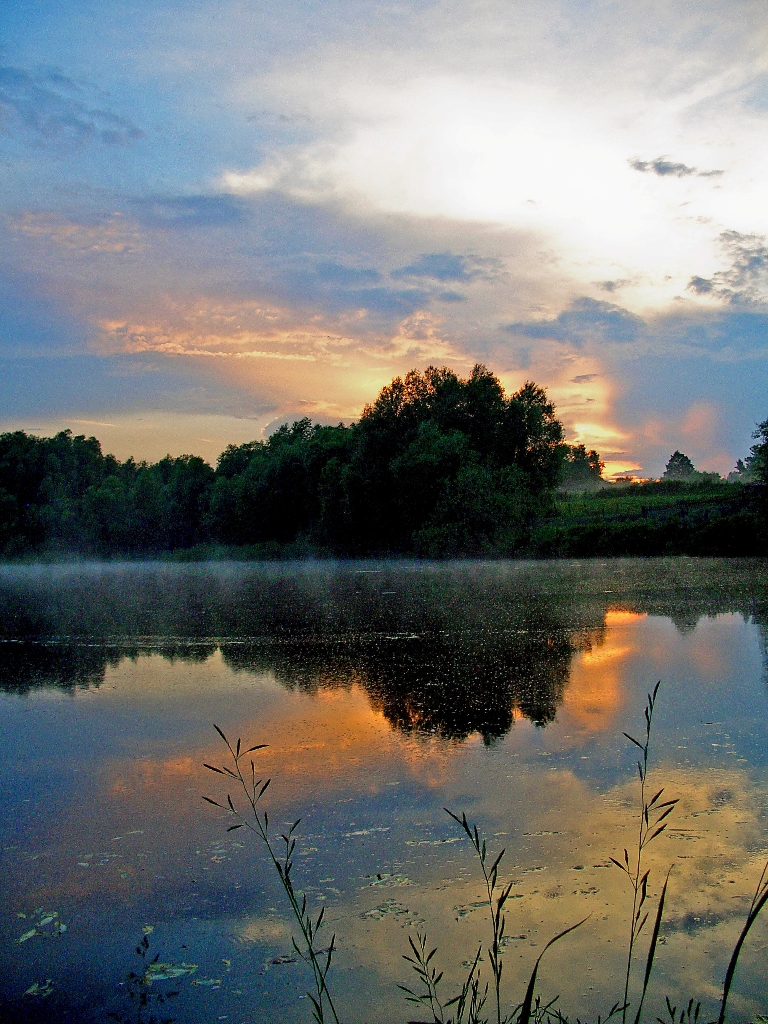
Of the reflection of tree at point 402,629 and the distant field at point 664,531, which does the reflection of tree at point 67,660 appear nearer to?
the reflection of tree at point 402,629

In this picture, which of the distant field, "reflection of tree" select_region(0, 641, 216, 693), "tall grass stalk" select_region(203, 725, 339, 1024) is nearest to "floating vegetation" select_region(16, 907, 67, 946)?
"tall grass stalk" select_region(203, 725, 339, 1024)

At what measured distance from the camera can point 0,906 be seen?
4262 mm

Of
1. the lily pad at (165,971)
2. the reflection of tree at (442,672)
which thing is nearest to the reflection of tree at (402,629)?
the reflection of tree at (442,672)

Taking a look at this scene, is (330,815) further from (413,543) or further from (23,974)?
(413,543)

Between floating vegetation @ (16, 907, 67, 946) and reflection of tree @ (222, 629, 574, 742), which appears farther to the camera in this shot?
reflection of tree @ (222, 629, 574, 742)

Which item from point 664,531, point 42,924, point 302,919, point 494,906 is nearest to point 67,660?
point 42,924

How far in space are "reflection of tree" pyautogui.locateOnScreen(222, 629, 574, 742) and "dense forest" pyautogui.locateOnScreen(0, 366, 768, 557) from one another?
2554 cm

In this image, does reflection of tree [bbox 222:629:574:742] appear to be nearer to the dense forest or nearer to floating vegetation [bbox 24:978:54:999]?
floating vegetation [bbox 24:978:54:999]

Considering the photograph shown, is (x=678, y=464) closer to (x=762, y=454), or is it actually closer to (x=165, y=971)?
(x=762, y=454)

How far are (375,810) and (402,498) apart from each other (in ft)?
142

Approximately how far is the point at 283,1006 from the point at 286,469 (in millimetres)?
62756

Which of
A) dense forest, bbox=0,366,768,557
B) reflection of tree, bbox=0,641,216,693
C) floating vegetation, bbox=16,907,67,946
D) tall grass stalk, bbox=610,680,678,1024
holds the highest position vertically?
dense forest, bbox=0,366,768,557

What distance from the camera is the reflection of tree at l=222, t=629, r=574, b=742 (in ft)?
26.3

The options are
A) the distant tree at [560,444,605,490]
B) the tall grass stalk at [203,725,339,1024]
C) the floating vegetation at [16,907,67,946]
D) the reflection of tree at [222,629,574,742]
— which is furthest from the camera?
the distant tree at [560,444,605,490]
